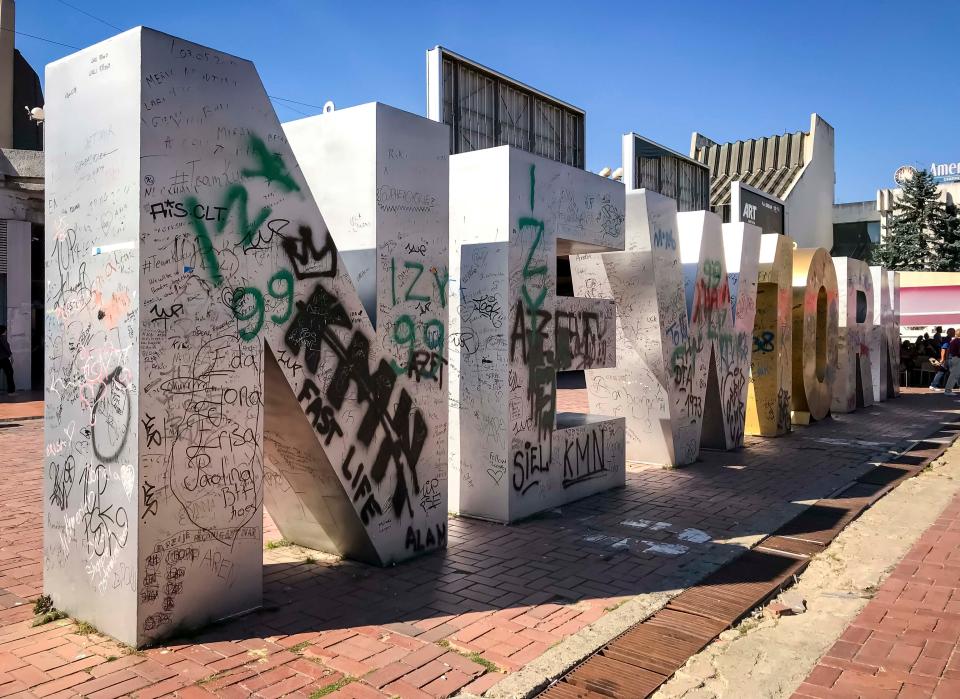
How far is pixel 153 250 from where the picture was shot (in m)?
4.25

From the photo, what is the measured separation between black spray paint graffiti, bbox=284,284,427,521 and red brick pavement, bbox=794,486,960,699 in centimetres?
298

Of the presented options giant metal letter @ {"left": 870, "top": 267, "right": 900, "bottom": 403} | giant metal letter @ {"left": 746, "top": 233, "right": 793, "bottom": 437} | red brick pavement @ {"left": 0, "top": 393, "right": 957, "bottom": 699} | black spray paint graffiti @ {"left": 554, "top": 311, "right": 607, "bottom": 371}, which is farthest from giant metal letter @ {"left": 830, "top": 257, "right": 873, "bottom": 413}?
black spray paint graffiti @ {"left": 554, "top": 311, "right": 607, "bottom": 371}

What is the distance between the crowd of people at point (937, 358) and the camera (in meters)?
20.1

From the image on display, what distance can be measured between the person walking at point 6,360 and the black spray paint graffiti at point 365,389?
1440 centimetres

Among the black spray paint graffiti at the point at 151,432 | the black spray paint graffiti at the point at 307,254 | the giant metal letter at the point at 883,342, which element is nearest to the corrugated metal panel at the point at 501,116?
the giant metal letter at the point at 883,342

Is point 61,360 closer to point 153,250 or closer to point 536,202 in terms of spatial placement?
point 153,250

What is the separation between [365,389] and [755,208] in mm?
17126

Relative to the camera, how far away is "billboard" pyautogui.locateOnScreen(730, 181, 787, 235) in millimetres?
18812

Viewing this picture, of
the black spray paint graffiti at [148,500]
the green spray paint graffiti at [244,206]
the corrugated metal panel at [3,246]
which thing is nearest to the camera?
the black spray paint graffiti at [148,500]

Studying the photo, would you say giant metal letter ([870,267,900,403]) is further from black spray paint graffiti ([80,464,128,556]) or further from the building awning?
black spray paint graffiti ([80,464,128,556])

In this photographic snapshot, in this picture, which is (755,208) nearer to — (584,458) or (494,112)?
(494,112)

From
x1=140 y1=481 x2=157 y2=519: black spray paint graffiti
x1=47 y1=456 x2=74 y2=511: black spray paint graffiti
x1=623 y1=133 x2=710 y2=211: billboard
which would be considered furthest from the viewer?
x1=623 y1=133 x2=710 y2=211: billboard

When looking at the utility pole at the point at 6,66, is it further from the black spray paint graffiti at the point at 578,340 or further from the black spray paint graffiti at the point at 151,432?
the black spray paint graffiti at the point at 151,432

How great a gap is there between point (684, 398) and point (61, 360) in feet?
24.0
